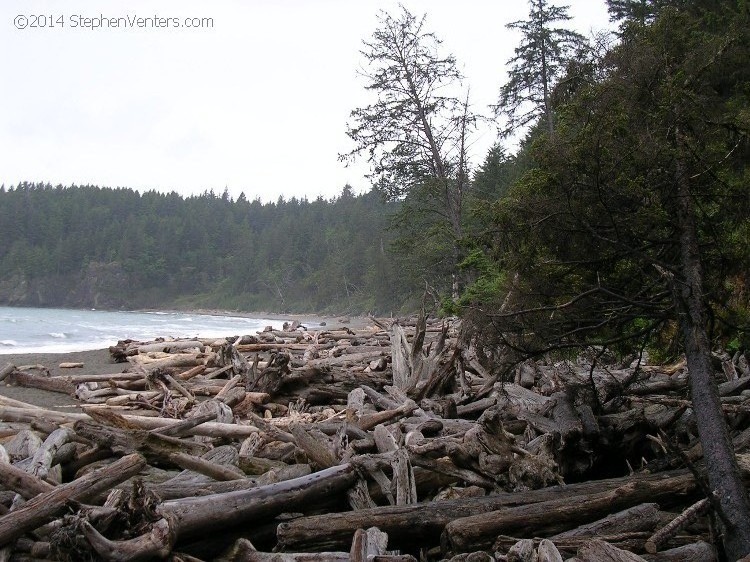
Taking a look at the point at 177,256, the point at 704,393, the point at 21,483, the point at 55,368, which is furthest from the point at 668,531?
the point at 177,256

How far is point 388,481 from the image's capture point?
13.5 ft

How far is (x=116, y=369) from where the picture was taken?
39.2ft

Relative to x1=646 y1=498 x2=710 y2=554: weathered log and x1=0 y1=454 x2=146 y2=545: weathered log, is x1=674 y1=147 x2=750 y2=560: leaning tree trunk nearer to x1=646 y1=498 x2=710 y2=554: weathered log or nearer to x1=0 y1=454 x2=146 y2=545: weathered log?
x1=646 y1=498 x2=710 y2=554: weathered log

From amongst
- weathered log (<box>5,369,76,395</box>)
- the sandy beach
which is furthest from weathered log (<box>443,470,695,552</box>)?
weathered log (<box>5,369,76,395</box>)

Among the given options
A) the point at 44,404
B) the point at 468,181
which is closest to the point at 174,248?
the point at 468,181

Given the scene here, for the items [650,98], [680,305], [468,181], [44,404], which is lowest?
[44,404]

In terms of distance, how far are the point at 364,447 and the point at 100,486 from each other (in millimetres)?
2131

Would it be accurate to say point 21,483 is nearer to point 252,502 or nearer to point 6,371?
point 252,502

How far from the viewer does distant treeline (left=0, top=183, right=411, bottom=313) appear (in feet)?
317

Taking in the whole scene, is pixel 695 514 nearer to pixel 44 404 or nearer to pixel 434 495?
pixel 434 495

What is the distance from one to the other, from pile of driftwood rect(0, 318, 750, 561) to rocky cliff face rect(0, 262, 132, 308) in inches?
4627

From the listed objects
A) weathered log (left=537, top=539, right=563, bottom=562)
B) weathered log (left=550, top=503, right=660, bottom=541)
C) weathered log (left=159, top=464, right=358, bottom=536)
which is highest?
weathered log (left=159, top=464, right=358, bottom=536)

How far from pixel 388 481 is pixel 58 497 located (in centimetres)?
217

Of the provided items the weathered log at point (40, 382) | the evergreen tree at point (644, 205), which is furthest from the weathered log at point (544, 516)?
the weathered log at point (40, 382)
